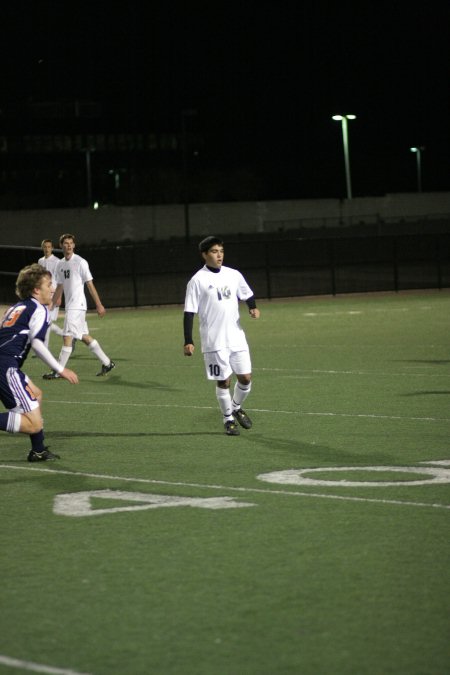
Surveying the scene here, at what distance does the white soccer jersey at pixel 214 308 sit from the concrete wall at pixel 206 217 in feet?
162

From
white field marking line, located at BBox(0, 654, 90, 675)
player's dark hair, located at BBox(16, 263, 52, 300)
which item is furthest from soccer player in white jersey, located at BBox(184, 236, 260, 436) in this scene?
white field marking line, located at BBox(0, 654, 90, 675)

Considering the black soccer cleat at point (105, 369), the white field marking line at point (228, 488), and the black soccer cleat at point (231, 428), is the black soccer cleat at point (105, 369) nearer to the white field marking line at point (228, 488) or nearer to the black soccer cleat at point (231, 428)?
the black soccer cleat at point (231, 428)

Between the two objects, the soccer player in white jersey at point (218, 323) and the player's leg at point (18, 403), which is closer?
the player's leg at point (18, 403)

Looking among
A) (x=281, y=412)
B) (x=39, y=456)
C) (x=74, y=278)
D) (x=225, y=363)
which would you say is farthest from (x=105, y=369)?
(x=39, y=456)

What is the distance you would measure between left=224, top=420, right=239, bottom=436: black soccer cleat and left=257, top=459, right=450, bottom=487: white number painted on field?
7.14ft

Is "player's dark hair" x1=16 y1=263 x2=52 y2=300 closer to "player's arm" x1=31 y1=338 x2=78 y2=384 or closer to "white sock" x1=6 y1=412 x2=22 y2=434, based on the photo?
"player's arm" x1=31 y1=338 x2=78 y2=384

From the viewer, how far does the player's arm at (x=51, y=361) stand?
1000cm

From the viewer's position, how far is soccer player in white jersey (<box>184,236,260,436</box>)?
12.2 m

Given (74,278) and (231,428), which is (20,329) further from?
(74,278)

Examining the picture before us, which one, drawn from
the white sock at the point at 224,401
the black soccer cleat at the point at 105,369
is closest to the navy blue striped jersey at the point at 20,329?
the white sock at the point at 224,401

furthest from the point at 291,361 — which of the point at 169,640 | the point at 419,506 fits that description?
the point at 169,640

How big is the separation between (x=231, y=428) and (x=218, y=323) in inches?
42.0

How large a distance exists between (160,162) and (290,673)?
4348 inches

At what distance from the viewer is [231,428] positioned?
40.3 ft
